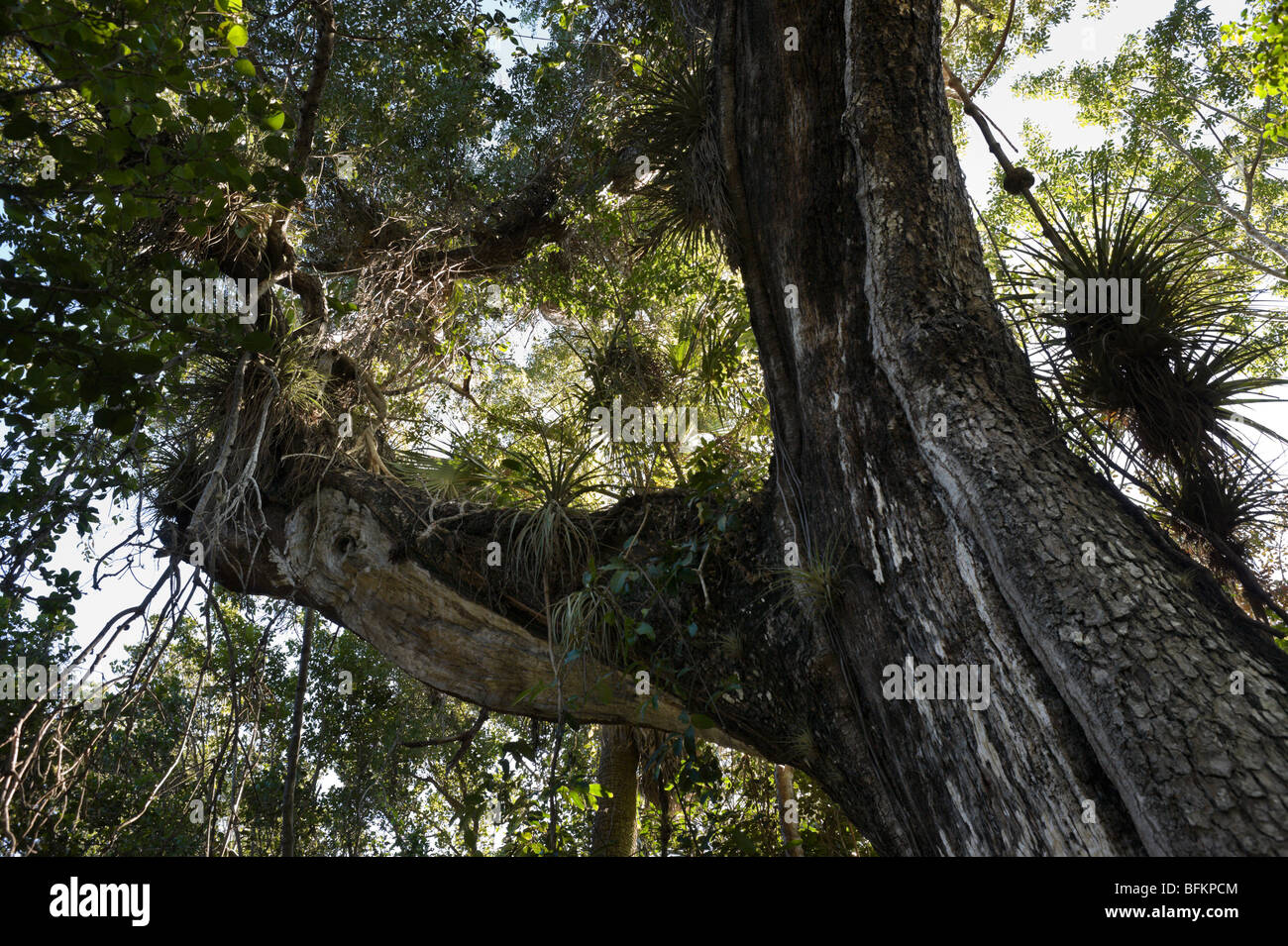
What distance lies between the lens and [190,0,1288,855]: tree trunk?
5.68ft

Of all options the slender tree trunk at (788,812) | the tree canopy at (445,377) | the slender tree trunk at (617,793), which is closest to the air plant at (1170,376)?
the tree canopy at (445,377)

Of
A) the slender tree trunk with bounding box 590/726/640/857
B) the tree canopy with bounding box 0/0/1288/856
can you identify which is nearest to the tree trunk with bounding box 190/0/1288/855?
the tree canopy with bounding box 0/0/1288/856

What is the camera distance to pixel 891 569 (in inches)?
97.4

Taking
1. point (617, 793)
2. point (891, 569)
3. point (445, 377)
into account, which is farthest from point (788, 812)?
point (445, 377)

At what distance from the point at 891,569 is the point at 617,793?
3479mm

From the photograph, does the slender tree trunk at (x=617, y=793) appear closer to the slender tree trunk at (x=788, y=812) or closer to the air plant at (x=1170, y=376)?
the slender tree trunk at (x=788, y=812)

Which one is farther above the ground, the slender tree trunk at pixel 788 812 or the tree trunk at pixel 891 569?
the tree trunk at pixel 891 569

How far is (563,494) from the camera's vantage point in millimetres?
3963

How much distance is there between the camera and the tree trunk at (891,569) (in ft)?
5.68

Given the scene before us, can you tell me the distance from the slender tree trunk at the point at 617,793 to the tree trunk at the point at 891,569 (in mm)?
1651

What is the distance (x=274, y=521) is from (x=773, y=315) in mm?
2997
